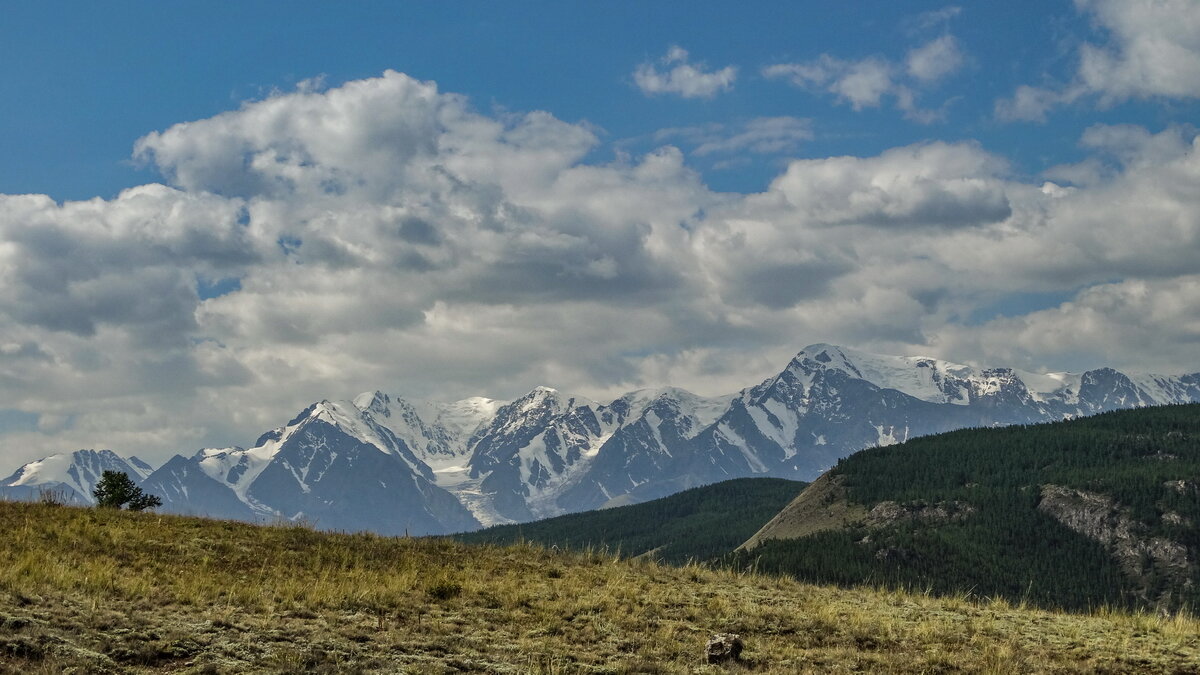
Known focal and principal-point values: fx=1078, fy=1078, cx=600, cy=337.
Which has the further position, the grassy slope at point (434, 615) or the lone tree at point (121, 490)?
the lone tree at point (121, 490)

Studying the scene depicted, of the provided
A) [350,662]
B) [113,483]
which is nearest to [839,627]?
[350,662]

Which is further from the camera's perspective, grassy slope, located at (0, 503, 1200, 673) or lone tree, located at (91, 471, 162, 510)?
lone tree, located at (91, 471, 162, 510)

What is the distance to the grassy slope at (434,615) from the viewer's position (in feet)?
57.1

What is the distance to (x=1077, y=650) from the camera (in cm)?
2100

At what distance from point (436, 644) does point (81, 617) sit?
5.89 meters

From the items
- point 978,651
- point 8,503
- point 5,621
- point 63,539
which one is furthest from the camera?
point 8,503

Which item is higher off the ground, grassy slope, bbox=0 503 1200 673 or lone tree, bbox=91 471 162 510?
lone tree, bbox=91 471 162 510

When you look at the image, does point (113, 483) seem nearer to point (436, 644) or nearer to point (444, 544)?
point (444, 544)

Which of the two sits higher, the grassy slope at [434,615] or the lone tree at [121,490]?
the lone tree at [121,490]

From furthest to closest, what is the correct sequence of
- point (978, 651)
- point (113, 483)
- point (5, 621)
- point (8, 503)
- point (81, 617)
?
point (113, 483), point (8, 503), point (978, 651), point (81, 617), point (5, 621)

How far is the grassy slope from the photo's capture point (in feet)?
57.1

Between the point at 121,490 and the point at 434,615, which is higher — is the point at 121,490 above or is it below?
above

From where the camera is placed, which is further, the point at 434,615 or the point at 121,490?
the point at 121,490

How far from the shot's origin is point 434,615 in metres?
21.2
